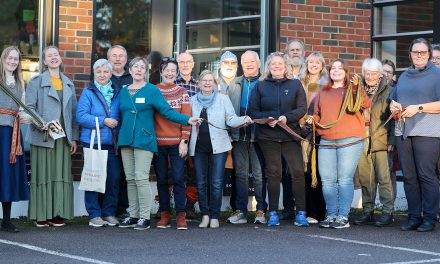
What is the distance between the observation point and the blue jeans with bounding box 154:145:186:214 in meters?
10.4

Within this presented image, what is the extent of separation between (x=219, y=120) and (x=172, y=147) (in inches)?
23.9

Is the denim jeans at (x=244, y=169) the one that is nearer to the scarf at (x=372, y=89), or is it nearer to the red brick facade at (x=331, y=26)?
the scarf at (x=372, y=89)

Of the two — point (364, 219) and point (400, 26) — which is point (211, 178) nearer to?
point (364, 219)

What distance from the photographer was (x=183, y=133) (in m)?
10.4

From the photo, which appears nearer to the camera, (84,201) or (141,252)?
(141,252)

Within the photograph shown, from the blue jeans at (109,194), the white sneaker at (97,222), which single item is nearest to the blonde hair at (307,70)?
the blue jeans at (109,194)

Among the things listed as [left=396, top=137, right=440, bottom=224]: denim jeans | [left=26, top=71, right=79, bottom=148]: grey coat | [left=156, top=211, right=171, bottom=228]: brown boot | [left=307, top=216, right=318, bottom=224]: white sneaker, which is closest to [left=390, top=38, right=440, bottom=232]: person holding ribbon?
[left=396, top=137, right=440, bottom=224]: denim jeans

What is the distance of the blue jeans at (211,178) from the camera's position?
1044 centimetres

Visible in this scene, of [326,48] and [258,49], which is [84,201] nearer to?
[258,49]

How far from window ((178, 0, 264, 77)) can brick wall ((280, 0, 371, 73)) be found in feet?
1.41

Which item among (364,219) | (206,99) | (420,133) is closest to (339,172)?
(364,219)

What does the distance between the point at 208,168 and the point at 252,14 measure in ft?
10.2

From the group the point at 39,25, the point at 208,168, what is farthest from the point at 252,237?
the point at 39,25

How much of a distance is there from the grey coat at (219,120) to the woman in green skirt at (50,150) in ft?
4.48
